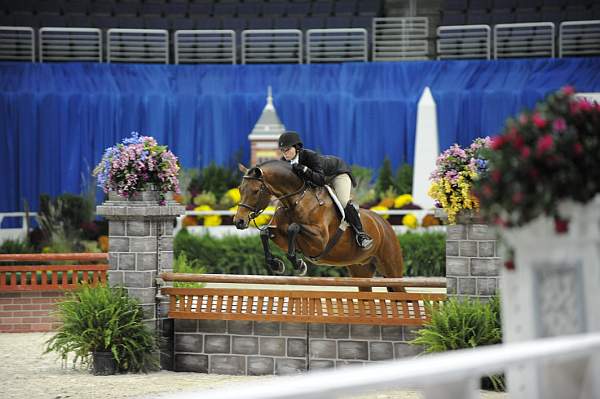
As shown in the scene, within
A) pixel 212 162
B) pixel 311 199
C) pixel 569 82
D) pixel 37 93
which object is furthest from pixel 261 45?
pixel 311 199

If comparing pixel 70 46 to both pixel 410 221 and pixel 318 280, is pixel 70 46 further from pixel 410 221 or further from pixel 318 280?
pixel 318 280

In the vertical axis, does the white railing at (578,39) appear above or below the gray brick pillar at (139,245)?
above

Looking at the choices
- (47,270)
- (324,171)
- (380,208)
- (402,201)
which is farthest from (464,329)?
(402,201)

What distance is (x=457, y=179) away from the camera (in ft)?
25.6

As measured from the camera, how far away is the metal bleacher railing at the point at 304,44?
20.2 meters

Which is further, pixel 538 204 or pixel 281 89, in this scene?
pixel 281 89

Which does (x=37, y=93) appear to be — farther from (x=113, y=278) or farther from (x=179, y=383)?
(x=179, y=383)

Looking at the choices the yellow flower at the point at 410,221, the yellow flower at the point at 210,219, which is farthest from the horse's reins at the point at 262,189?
the yellow flower at the point at 210,219

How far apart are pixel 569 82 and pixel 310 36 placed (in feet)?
18.0

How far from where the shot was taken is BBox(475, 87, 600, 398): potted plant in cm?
342

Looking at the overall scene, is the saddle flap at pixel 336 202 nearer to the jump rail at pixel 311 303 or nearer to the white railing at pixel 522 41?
the jump rail at pixel 311 303

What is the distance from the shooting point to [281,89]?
67.1ft

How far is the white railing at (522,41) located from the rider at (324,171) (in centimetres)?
1106

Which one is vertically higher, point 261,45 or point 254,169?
point 261,45
